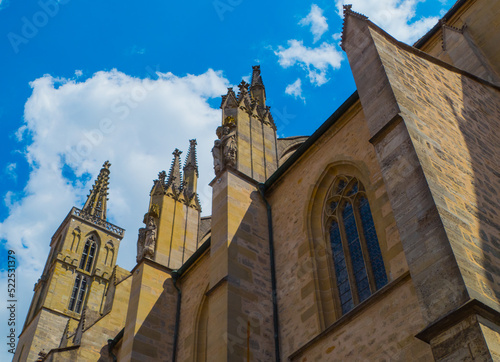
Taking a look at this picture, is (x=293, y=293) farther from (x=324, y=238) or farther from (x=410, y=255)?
(x=410, y=255)

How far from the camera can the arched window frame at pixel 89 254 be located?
37.4 metres

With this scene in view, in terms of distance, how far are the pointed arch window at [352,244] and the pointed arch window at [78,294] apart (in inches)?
1063

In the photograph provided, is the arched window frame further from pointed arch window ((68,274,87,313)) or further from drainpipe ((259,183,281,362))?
drainpipe ((259,183,281,362))

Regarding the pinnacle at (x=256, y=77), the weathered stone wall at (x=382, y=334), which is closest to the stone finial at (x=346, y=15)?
the weathered stone wall at (x=382, y=334)

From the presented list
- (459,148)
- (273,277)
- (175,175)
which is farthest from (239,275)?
(175,175)

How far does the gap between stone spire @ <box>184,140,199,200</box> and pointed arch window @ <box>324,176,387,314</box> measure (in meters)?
7.86

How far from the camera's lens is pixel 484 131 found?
9.77 m

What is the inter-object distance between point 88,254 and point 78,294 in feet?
13.8

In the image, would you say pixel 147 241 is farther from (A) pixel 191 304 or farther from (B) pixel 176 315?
(A) pixel 191 304

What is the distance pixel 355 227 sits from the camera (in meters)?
9.99

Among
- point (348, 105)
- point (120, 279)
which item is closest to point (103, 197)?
point (120, 279)

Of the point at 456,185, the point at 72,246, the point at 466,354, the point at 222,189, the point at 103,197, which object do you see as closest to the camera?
the point at 466,354

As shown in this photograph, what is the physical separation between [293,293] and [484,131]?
4.38m

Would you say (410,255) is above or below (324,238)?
below
